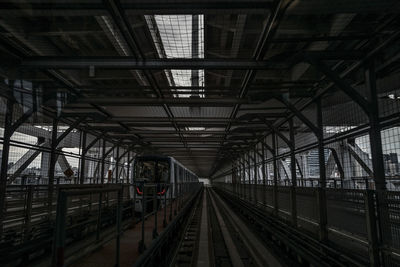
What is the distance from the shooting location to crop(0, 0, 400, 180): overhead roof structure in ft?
15.0

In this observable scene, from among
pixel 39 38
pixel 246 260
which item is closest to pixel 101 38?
pixel 39 38

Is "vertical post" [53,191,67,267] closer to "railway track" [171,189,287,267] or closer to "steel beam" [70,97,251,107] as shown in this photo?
"railway track" [171,189,287,267]

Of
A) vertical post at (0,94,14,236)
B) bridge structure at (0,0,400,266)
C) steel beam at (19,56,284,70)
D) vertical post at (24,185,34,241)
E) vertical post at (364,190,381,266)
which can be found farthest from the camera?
vertical post at (0,94,14,236)

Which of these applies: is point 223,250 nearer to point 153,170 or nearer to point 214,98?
point 214,98

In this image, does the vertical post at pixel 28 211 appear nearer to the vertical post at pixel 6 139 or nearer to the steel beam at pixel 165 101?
the vertical post at pixel 6 139

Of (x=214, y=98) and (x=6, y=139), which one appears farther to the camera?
(x=214, y=98)

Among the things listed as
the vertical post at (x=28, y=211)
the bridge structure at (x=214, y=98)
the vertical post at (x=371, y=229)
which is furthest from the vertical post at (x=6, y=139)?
the vertical post at (x=371, y=229)

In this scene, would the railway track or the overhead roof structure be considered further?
the railway track

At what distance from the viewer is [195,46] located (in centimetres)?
586

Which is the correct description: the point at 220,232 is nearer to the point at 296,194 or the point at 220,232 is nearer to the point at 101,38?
the point at 296,194

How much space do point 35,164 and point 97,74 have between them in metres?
3.53

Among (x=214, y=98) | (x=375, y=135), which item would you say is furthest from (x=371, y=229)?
(x=214, y=98)

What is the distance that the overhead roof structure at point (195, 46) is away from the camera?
4562 mm

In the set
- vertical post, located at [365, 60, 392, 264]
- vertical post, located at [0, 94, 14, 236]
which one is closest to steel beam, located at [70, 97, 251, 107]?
vertical post, located at [0, 94, 14, 236]
